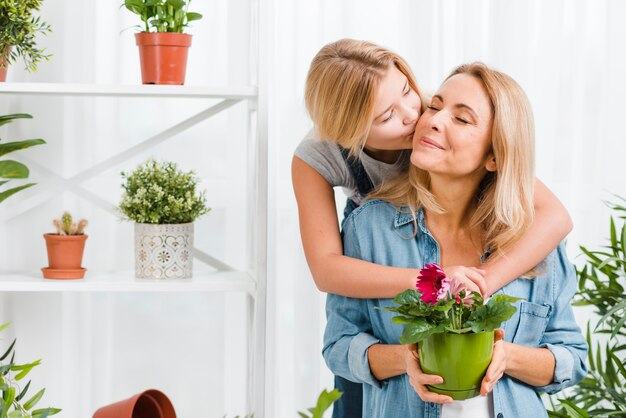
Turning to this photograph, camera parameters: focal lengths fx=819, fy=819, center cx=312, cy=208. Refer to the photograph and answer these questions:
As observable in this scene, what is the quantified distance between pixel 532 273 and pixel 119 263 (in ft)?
3.62

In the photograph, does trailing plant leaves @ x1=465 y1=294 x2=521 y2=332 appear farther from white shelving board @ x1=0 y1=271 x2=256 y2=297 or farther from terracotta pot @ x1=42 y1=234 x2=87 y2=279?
terracotta pot @ x1=42 y1=234 x2=87 y2=279

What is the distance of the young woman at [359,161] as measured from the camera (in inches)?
56.1

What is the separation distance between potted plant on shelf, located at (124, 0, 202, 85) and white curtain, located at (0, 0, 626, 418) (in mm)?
316

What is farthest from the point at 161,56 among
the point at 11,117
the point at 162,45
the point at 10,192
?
the point at 10,192

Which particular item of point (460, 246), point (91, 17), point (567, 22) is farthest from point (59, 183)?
point (567, 22)

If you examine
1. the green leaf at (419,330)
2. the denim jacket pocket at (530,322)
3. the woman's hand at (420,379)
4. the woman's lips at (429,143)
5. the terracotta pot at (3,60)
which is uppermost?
the terracotta pot at (3,60)

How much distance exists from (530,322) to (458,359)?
28cm

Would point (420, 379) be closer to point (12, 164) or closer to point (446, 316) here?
point (446, 316)

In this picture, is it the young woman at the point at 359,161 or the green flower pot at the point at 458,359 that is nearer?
the green flower pot at the point at 458,359

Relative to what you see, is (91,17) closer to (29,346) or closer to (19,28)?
→ (19,28)

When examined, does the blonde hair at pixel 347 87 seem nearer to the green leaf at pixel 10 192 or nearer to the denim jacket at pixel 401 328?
the denim jacket at pixel 401 328

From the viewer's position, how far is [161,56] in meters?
1.76

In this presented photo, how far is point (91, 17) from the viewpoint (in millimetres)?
2059

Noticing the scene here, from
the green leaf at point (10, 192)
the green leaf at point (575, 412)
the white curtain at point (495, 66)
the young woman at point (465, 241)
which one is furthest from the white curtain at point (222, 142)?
the green leaf at point (575, 412)
